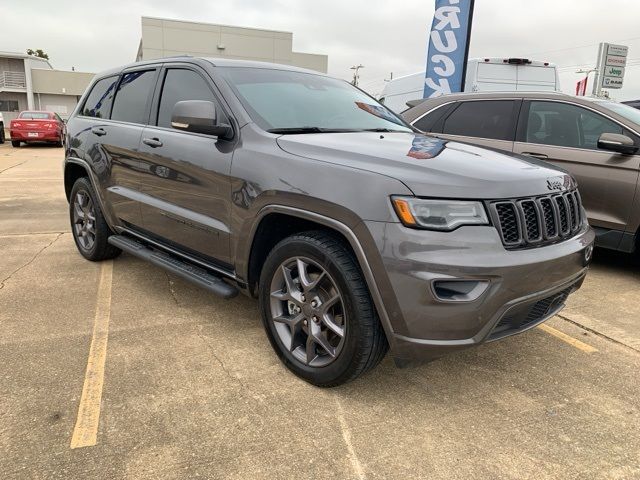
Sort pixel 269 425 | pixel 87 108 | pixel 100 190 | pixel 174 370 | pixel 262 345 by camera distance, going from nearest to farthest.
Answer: pixel 269 425 → pixel 174 370 → pixel 262 345 → pixel 100 190 → pixel 87 108

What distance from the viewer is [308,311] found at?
273 centimetres

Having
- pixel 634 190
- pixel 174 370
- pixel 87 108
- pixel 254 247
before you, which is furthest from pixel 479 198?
pixel 87 108

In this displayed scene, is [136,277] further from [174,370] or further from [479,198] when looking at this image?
→ [479,198]

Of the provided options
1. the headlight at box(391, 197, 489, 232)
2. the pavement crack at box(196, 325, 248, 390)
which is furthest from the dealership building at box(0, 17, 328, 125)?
the headlight at box(391, 197, 489, 232)

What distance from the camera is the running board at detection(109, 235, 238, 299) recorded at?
3197 millimetres

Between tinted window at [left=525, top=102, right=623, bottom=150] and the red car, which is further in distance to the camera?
the red car

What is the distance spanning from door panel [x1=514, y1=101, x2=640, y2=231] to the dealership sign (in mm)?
18843

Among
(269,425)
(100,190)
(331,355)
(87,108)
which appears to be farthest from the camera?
(87,108)

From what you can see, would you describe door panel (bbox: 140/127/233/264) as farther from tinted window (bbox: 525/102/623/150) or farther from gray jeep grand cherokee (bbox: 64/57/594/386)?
tinted window (bbox: 525/102/623/150)

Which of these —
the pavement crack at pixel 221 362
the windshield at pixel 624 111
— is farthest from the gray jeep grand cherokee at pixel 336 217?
the windshield at pixel 624 111

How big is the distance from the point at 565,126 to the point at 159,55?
113ft

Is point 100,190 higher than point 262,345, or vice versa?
point 100,190

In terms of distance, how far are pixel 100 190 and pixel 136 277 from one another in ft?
2.68

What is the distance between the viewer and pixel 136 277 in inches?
182
